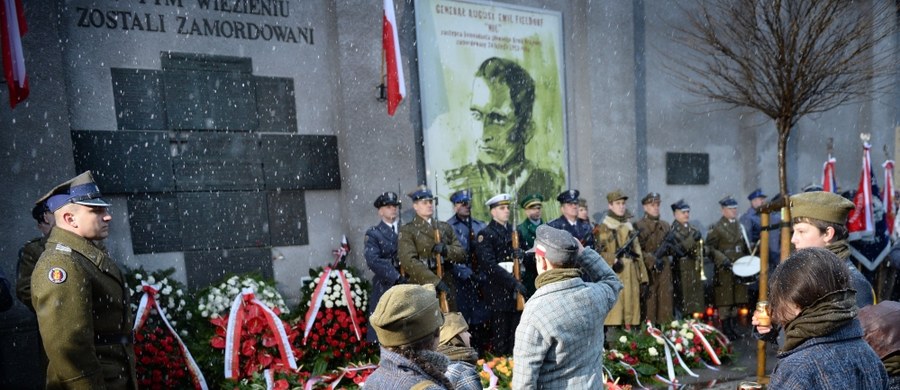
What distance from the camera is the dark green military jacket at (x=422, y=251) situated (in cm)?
572

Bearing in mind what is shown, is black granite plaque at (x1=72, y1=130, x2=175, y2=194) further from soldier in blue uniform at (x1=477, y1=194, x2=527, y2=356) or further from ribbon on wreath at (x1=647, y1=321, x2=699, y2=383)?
ribbon on wreath at (x1=647, y1=321, x2=699, y2=383)

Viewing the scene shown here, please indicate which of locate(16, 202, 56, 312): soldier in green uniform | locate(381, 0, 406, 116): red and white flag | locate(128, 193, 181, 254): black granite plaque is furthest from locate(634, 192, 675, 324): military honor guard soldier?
locate(16, 202, 56, 312): soldier in green uniform

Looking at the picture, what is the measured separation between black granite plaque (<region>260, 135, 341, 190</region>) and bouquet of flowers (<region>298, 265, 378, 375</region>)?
1182mm

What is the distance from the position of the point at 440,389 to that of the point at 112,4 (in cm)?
602

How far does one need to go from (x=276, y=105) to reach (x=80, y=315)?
4257mm

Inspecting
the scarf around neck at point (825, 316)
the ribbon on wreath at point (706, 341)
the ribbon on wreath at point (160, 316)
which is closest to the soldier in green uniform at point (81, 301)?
the ribbon on wreath at point (160, 316)

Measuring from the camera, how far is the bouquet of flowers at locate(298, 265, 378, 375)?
19.2 feet

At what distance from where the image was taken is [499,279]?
5953 millimetres

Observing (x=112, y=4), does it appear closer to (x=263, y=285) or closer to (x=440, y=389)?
(x=263, y=285)

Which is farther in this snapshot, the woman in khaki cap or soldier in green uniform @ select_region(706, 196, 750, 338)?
soldier in green uniform @ select_region(706, 196, 750, 338)

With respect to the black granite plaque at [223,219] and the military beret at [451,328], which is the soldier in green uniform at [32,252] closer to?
the black granite plaque at [223,219]

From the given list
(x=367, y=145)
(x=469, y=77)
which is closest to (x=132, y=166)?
(x=367, y=145)

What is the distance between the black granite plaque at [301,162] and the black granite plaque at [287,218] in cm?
14

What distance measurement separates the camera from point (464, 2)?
7.96m
